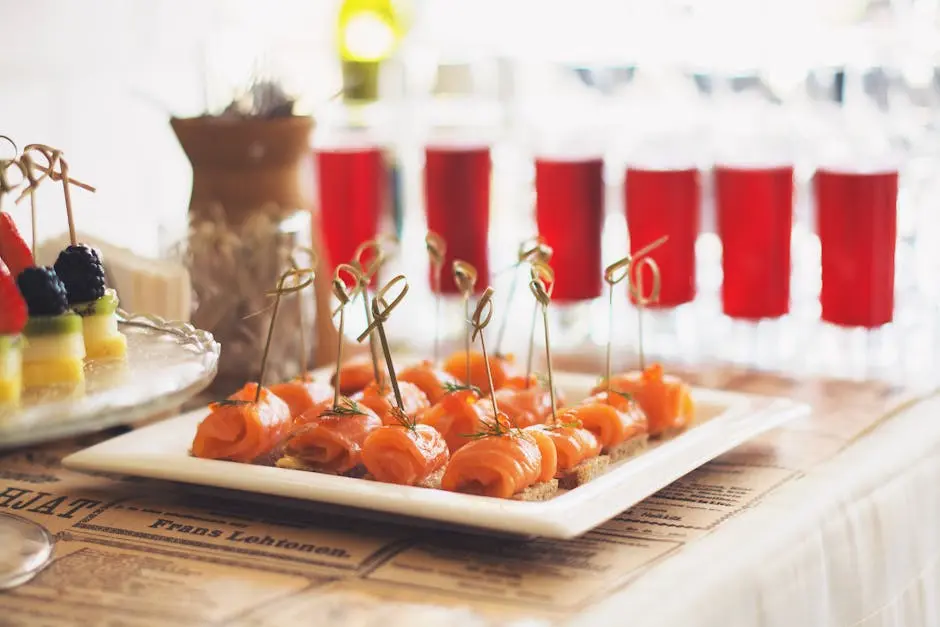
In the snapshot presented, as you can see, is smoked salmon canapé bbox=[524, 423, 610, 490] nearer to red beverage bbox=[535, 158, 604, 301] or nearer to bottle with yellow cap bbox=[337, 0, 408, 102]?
red beverage bbox=[535, 158, 604, 301]

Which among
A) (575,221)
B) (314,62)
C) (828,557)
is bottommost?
(828,557)

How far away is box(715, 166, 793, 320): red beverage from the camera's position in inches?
69.6

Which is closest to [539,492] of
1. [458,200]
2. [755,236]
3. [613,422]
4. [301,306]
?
[613,422]

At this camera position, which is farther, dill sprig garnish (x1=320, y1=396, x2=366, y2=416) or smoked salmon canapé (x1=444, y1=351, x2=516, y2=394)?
smoked salmon canapé (x1=444, y1=351, x2=516, y2=394)

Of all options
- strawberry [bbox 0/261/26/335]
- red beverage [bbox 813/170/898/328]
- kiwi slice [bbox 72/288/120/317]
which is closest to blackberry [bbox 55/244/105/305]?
kiwi slice [bbox 72/288/120/317]

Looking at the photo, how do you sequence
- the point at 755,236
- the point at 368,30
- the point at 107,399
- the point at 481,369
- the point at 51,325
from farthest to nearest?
the point at 368,30, the point at 755,236, the point at 481,369, the point at 51,325, the point at 107,399

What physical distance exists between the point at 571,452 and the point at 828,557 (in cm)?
24

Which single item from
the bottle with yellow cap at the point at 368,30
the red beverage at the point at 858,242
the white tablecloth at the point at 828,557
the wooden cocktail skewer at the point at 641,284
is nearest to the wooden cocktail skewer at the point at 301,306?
the wooden cocktail skewer at the point at 641,284

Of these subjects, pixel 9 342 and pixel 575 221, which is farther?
pixel 575 221

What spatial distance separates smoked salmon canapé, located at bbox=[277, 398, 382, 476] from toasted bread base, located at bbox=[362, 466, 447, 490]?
21 millimetres

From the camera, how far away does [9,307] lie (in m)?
0.99

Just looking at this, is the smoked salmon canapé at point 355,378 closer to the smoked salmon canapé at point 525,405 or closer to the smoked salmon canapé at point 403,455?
the smoked salmon canapé at point 525,405

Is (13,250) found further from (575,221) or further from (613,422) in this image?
(575,221)

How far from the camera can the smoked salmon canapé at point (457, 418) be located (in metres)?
1.21
